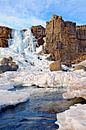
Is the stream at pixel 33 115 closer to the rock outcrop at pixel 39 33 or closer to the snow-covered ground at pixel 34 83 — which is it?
the snow-covered ground at pixel 34 83

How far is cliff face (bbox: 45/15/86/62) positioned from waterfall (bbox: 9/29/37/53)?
3.28 m

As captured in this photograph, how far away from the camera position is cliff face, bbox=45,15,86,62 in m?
59.2

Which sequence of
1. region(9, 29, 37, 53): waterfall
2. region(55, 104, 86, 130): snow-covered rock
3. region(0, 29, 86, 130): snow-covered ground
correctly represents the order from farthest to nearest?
region(9, 29, 37, 53): waterfall
region(0, 29, 86, 130): snow-covered ground
region(55, 104, 86, 130): snow-covered rock

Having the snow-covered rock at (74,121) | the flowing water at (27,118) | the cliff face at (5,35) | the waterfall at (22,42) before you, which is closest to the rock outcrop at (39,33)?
the waterfall at (22,42)

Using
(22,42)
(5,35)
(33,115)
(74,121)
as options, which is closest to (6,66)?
(22,42)

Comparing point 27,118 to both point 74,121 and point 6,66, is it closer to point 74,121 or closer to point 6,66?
point 74,121

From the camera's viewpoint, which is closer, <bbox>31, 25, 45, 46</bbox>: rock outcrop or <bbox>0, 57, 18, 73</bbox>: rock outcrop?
<bbox>0, 57, 18, 73</bbox>: rock outcrop

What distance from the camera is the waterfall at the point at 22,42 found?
185 feet

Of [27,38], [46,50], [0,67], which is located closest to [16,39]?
[27,38]

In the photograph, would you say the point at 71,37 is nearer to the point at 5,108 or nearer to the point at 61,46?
the point at 61,46

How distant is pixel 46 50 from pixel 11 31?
8565mm

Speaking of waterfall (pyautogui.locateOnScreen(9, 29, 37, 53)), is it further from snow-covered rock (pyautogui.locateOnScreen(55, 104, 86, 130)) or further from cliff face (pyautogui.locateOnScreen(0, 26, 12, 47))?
snow-covered rock (pyautogui.locateOnScreen(55, 104, 86, 130))

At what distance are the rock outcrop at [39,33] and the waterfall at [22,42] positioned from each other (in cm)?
150

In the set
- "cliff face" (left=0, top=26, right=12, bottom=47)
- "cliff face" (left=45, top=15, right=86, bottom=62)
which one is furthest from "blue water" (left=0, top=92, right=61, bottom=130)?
"cliff face" (left=0, top=26, right=12, bottom=47)
